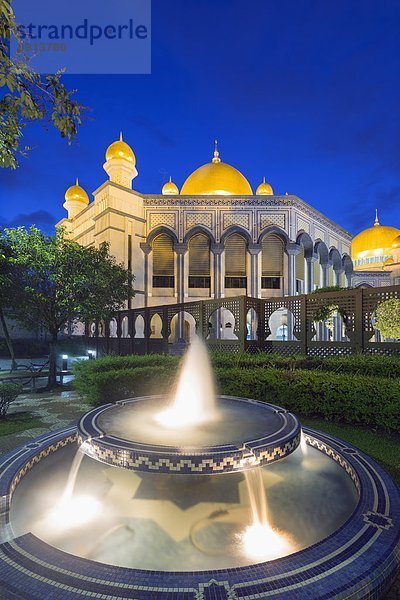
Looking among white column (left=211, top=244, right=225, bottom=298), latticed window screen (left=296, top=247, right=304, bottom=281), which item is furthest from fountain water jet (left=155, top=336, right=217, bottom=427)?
latticed window screen (left=296, top=247, right=304, bottom=281)

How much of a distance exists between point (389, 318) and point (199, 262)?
19.7 meters

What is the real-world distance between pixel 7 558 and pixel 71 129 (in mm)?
4137

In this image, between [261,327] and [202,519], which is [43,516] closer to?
[202,519]

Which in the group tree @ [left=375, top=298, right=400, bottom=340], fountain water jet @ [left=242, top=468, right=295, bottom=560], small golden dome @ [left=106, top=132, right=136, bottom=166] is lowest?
fountain water jet @ [left=242, top=468, right=295, bottom=560]

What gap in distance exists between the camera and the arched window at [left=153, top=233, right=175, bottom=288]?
2756cm

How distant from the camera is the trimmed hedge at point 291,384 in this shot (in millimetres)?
5730

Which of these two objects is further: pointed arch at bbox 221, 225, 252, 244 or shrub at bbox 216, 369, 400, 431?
pointed arch at bbox 221, 225, 252, 244

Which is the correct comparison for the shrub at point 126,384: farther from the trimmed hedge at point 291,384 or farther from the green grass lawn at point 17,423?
the green grass lawn at point 17,423

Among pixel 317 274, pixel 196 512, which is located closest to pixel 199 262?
pixel 317 274

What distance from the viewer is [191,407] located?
16.1 ft

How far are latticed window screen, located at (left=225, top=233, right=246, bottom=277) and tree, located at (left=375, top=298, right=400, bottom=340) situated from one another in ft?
60.9

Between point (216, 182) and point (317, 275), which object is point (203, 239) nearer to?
point (216, 182)

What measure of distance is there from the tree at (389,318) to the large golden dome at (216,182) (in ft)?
79.5

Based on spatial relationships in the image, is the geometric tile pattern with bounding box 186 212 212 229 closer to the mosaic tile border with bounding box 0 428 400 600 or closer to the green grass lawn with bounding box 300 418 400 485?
the green grass lawn with bounding box 300 418 400 485
